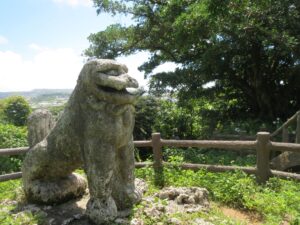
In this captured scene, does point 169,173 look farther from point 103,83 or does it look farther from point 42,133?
point 103,83

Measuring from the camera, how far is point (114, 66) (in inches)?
162

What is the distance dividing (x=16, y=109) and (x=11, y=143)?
53.5 feet

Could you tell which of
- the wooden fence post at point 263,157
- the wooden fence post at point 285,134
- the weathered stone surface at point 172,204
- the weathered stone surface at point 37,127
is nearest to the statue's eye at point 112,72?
the weathered stone surface at point 37,127

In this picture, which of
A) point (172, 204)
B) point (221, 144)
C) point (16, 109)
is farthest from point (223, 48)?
point (16, 109)

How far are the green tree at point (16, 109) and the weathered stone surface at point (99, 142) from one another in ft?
55.6

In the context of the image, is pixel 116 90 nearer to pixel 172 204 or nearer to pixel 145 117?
pixel 172 204

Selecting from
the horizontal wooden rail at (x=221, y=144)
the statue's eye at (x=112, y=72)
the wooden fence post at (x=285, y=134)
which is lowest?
the wooden fence post at (x=285, y=134)

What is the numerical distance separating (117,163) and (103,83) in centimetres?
101

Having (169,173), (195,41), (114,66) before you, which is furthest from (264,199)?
(195,41)

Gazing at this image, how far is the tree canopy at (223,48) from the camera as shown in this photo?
10.2 meters

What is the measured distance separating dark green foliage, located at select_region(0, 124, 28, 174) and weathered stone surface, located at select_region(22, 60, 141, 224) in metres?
4.66

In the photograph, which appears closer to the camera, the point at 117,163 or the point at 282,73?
the point at 117,163

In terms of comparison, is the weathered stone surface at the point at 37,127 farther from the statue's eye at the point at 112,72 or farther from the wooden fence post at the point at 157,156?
the wooden fence post at the point at 157,156

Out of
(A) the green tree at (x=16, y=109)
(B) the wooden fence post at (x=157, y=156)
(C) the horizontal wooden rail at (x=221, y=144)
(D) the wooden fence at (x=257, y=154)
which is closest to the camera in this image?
(D) the wooden fence at (x=257, y=154)
